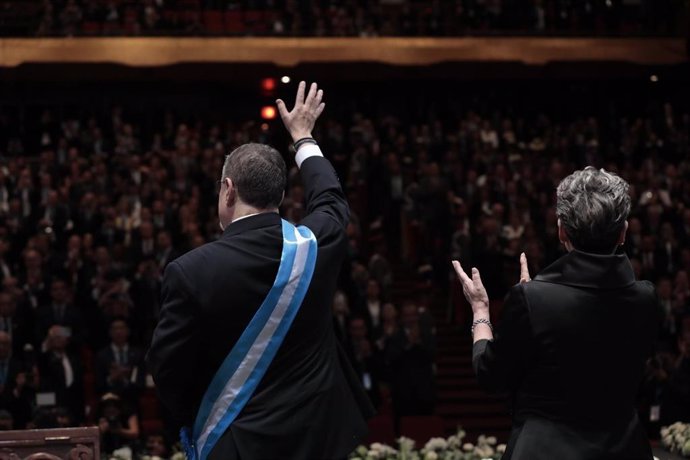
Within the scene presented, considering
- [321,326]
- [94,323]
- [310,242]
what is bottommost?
[94,323]

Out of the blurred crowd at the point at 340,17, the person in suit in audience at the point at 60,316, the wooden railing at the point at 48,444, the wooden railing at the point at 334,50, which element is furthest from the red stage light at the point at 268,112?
the wooden railing at the point at 48,444

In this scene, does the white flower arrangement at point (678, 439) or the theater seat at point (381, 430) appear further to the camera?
the theater seat at point (381, 430)

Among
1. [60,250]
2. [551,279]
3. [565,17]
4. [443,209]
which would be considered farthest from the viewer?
[565,17]

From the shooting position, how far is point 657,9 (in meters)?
20.1

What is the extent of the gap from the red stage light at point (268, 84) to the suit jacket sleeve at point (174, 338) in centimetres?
1743

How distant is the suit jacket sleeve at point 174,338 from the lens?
2.87 m

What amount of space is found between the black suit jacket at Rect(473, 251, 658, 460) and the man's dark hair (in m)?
0.67

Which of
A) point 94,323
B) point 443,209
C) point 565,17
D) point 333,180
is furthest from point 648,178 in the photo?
point 333,180

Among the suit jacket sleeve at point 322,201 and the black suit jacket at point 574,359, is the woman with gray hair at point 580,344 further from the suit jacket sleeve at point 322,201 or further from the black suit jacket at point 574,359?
the suit jacket sleeve at point 322,201

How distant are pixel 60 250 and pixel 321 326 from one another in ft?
29.3

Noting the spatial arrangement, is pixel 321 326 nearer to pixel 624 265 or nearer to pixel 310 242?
pixel 310 242

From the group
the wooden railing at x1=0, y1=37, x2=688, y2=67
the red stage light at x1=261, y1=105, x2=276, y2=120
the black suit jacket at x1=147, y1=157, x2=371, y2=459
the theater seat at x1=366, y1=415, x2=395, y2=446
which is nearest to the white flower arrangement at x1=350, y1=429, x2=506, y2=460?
the black suit jacket at x1=147, y1=157, x2=371, y2=459

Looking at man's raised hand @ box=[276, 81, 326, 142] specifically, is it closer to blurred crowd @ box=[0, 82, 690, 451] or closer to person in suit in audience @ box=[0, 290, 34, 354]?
blurred crowd @ box=[0, 82, 690, 451]

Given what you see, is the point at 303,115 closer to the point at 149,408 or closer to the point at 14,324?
the point at 149,408
